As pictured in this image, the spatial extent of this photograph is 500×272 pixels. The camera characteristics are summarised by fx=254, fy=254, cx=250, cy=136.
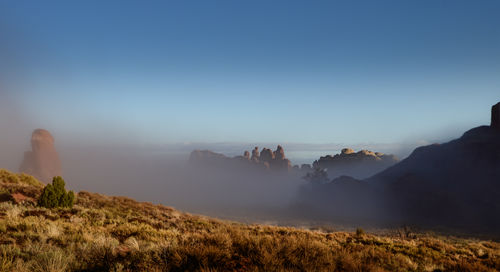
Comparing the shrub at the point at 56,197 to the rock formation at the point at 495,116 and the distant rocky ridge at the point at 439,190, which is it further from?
the rock formation at the point at 495,116

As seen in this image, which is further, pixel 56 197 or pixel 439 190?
pixel 439 190

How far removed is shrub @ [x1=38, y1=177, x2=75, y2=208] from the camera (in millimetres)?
16122

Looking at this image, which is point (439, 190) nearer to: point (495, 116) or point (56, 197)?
point (495, 116)

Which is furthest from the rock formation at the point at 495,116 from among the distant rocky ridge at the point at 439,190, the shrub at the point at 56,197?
the shrub at the point at 56,197

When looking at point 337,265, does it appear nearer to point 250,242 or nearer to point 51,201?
point 250,242

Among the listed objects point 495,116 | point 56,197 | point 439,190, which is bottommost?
point 439,190

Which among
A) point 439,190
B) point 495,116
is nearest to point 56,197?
point 439,190

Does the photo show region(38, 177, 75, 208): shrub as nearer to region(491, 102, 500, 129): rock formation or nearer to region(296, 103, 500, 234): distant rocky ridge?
region(296, 103, 500, 234): distant rocky ridge

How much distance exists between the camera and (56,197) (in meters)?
16.5

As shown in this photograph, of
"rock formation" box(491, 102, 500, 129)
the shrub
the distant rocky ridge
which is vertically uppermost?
"rock formation" box(491, 102, 500, 129)

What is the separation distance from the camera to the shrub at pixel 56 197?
635 inches

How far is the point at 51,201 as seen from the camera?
16.3 metres

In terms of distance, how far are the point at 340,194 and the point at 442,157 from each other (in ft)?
158

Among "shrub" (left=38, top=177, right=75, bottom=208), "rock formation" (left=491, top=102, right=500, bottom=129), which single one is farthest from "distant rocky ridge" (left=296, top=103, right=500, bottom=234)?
"shrub" (left=38, top=177, right=75, bottom=208)
